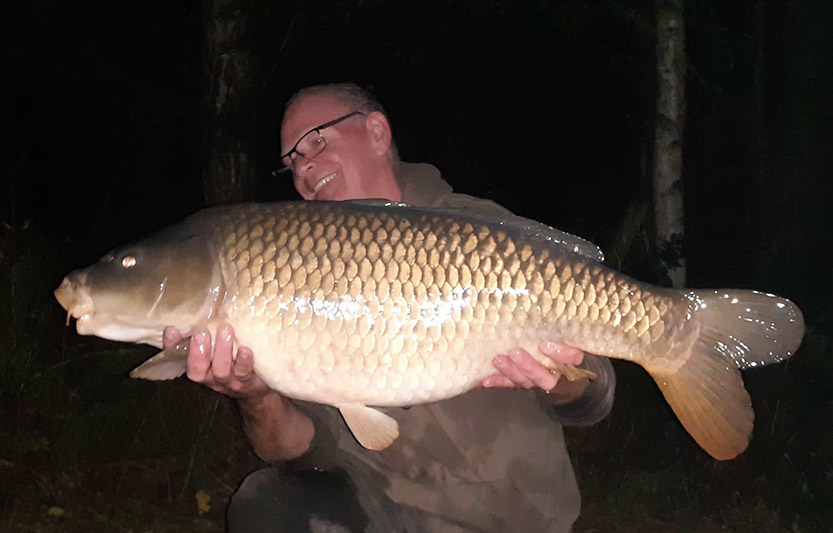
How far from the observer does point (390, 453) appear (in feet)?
7.10

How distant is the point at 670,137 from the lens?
4098mm

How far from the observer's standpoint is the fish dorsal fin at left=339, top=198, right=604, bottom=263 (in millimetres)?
1772

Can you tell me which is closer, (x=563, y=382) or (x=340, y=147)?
(x=563, y=382)

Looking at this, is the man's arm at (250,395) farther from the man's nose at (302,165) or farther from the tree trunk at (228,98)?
the tree trunk at (228,98)

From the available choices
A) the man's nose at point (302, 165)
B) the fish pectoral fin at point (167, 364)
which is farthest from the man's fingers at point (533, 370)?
the man's nose at point (302, 165)

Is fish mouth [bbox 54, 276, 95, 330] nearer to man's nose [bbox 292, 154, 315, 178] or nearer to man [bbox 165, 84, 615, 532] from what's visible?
man [bbox 165, 84, 615, 532]

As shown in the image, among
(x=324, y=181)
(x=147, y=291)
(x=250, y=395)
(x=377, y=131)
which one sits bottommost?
(x=250, y=395)

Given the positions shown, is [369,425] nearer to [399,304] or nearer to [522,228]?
[399,304]

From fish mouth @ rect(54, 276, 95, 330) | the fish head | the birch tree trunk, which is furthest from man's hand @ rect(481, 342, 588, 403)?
the birch tree trunk

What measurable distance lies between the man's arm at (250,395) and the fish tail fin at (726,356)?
0.86 meters

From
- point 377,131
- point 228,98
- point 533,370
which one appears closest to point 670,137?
point 228,98

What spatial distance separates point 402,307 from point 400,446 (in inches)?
23.3

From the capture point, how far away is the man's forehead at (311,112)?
7.38ft

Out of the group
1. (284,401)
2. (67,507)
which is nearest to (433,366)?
(284,401)
